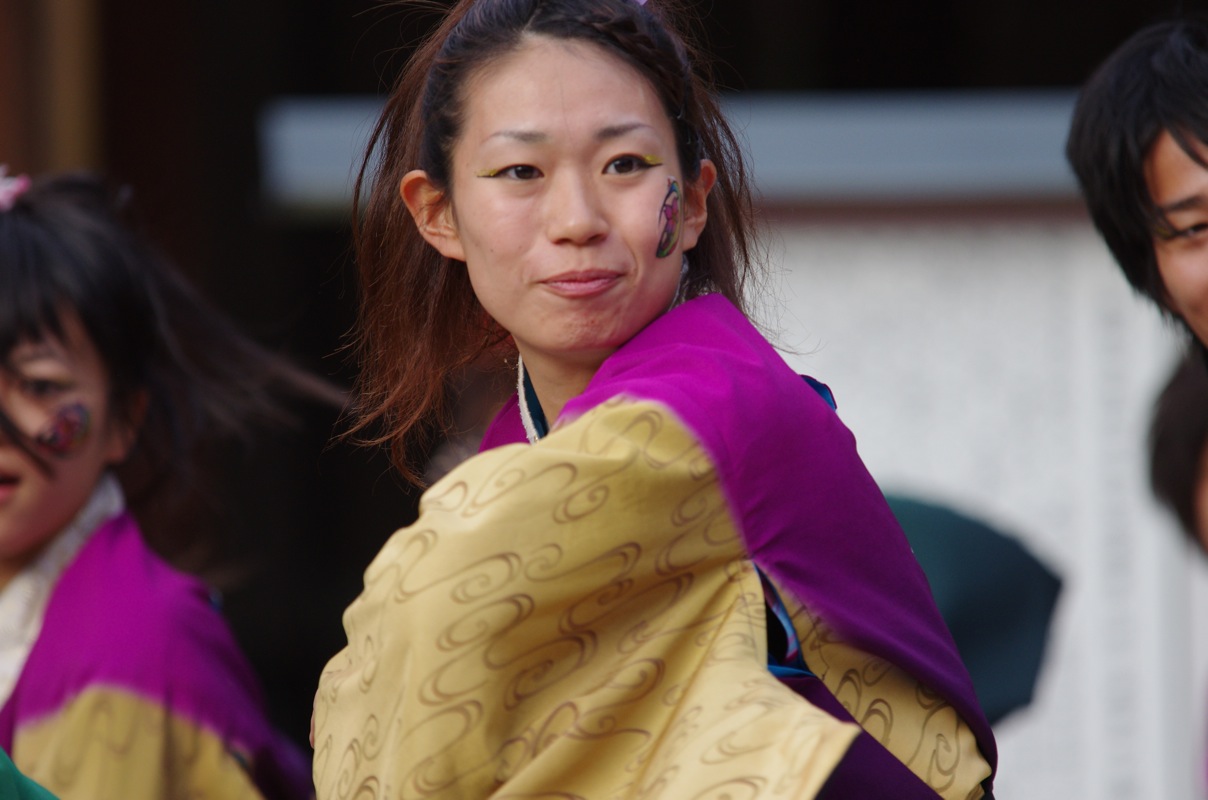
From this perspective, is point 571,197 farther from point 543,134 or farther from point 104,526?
point 104,526

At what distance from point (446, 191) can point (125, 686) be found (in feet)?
3.13

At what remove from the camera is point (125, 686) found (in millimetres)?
A: 2311

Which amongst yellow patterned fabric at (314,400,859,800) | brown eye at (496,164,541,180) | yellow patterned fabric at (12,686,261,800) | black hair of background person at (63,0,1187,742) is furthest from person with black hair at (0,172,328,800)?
black hair of background person at (63,0,1187,742)

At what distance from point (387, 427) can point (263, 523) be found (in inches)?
118

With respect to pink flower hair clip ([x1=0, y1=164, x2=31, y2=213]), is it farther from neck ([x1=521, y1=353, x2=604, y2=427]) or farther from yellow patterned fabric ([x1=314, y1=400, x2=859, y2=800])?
yellow patterned fabric ([x1=314, y1=400, x2=859, y2=800])

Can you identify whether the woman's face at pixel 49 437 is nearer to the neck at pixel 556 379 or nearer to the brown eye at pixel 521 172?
the neck at pixel 556 379

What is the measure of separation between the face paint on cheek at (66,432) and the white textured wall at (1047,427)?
6.54ft

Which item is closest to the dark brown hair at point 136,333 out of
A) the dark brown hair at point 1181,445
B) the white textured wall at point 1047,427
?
the dark brown hair at point 1181,445

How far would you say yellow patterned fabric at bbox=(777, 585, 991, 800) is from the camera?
1482 millimetres

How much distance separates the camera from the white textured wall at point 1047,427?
4.05 metres

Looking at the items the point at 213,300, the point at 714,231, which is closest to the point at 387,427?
the point at 714,231

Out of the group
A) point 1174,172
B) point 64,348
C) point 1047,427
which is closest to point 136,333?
point 64,348

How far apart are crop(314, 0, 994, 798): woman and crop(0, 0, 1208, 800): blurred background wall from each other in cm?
223

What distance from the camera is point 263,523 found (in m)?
4.91
